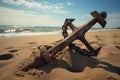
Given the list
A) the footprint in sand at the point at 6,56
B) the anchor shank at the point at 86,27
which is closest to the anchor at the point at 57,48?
the anchor shank at the point at 86,27

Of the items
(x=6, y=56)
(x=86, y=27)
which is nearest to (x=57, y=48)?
(x=86, y=27)

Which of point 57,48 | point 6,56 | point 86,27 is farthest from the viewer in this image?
point 6,56

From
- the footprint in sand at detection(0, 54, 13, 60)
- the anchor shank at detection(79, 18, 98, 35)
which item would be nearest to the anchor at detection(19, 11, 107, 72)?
the anchor shank at detection(79, 18, 98, 35)

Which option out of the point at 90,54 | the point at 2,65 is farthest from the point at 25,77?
the point at 90,54

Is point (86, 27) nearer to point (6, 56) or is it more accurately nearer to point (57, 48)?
point (57, 48)

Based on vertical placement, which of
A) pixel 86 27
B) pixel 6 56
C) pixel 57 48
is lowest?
pixel 6 56

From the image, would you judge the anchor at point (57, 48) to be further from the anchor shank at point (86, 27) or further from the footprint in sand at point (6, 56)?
the footprint in sand at point (6, 56)

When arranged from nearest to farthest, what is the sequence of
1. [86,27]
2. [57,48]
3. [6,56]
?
[57,48]
[86,27]
[6,56]

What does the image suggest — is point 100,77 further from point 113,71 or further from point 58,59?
point 58,59

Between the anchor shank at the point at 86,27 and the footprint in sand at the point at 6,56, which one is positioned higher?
the anchor shank at the point at 86,27

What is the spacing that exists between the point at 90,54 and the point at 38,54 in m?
1.39

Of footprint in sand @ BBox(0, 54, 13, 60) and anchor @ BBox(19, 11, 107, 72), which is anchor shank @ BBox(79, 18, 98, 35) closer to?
anchor @ BBox(19, 11, 107, 72)

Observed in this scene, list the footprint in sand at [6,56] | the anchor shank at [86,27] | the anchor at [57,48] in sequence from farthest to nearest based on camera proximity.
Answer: the footprint in sand at [6,56] → the anchor shank at [86,27] → the anchor at [57,48]

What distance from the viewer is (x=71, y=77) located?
9.32 ft
